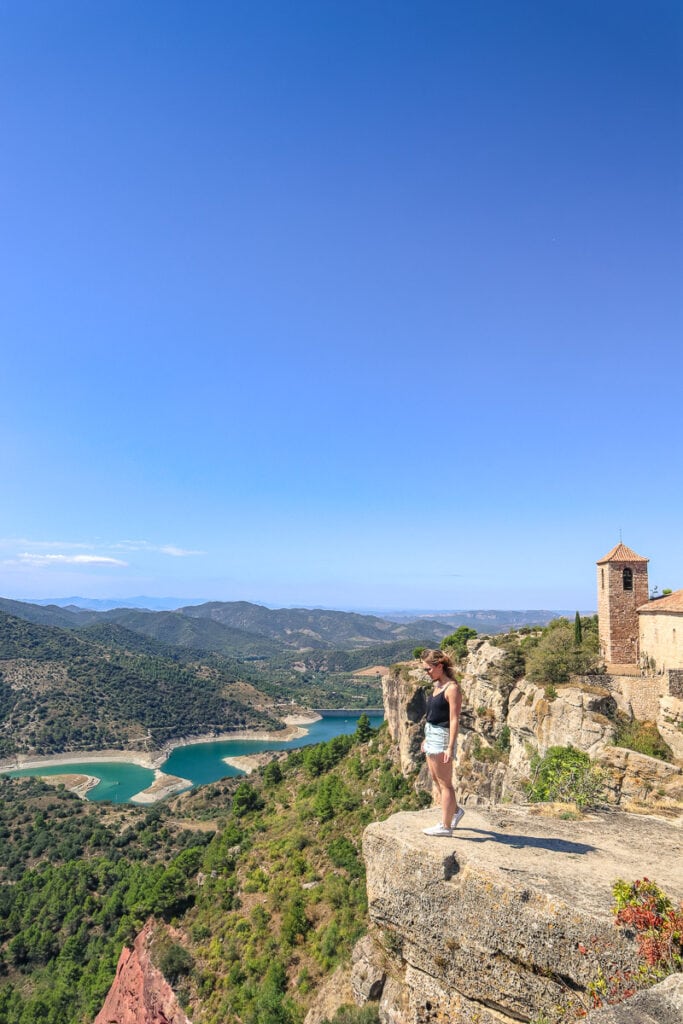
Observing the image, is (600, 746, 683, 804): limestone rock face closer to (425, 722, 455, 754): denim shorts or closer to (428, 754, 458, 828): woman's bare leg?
(428, 754, 458, 828): woman's bare leg

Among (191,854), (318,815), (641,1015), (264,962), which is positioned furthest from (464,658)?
(641,1015)

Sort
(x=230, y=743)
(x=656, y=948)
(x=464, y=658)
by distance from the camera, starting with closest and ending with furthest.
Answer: (x=656, y=948), (x=464, y=658), (x=230, y=743)

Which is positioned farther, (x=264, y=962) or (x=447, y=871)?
(x=264, y=962)

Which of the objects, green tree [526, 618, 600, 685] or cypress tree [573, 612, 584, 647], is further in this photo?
cypress tree [573, 612, 584, 647]

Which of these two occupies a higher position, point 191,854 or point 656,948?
point 656,948

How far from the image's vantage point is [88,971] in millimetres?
33906

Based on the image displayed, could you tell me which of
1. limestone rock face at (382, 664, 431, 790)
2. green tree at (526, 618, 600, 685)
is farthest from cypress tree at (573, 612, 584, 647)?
limestone rock face at (382, 664, 431, 790)

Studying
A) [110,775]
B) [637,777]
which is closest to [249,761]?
[110,775]

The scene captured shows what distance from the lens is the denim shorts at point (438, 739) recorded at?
6375 millimetres

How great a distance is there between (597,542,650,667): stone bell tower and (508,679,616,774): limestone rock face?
11.6ft

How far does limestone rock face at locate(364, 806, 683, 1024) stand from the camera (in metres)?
4.70

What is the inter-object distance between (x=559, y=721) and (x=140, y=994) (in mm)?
22402

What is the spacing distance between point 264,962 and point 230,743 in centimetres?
10886

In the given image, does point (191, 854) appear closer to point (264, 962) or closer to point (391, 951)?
point (264, 962)
